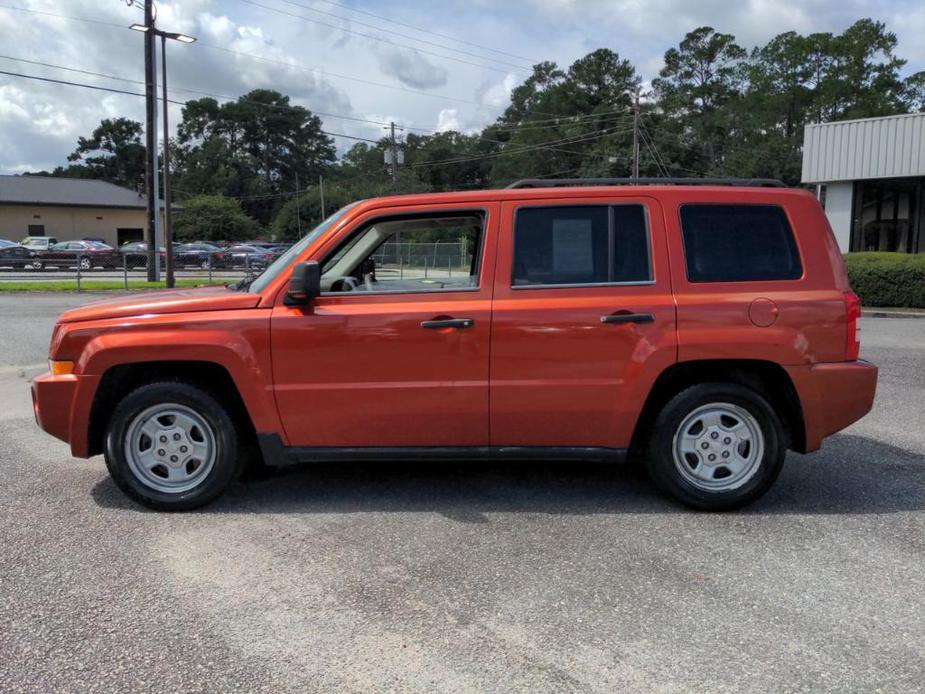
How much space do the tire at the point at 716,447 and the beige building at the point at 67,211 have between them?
60.3 meters

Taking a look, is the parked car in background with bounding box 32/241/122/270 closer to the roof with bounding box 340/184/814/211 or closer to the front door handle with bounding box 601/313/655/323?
the roof with bounding box 340/184/814/211

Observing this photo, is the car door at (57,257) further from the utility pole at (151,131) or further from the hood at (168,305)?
the hood at (168,305)

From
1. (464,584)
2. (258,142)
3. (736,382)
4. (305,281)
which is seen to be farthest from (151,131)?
(258,142)

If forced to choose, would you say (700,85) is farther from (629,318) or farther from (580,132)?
(629,318)

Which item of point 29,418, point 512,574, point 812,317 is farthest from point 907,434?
point 29,418

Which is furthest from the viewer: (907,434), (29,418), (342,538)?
(29,418)

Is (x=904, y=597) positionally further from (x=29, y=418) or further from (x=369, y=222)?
(x=29, y=418)

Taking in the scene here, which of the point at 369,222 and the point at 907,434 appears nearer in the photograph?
the point at 369,222

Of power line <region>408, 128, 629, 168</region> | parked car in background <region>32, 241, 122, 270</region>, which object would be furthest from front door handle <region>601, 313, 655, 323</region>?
power line <region>408, 128, 629, 168</region>

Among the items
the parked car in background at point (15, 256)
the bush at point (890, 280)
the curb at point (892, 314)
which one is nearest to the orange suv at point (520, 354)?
the curb at point (892, 314)

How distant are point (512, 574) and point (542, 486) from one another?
1414mm

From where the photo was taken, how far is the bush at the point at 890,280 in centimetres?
1852

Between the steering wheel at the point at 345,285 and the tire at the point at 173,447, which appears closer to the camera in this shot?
the tire at the point at 173,447

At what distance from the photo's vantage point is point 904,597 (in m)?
3.53
